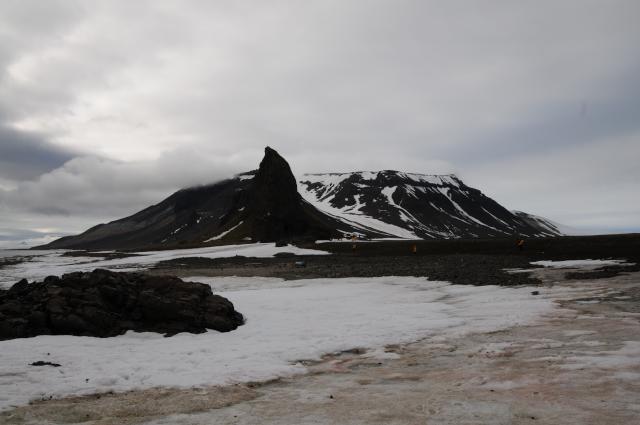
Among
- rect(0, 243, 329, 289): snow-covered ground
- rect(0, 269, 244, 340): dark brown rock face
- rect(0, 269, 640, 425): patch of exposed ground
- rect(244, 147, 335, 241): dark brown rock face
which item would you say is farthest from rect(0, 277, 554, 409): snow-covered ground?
rect(244, 147, 335, 241): dark brown rock face

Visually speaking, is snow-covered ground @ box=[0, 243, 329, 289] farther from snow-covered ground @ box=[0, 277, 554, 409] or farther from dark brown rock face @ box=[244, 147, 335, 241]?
snow-covered ground @ box=[0, 277, 554, 409]

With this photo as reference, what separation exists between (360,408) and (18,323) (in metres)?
12.5

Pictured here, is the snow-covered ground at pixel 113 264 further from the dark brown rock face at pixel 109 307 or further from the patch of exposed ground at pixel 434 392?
the patch of exposed ground at pixel 434 392

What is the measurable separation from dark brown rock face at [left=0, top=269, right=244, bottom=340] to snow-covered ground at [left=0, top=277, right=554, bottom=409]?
659 millimetres

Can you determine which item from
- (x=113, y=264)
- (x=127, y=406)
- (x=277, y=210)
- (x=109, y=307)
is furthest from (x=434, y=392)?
(x=277, y=210)

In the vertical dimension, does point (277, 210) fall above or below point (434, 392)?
above

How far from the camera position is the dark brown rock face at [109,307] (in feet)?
48.0

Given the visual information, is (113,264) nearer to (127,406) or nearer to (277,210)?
(277,210)

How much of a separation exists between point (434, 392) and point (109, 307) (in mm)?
12941

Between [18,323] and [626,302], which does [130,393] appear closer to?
[18,323]

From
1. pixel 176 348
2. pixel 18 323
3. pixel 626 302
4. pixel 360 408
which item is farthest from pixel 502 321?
pixel 18 323

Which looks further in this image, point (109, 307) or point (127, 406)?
point (109, 307)

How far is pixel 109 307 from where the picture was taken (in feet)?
54.1

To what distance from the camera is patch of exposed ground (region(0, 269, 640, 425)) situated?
7477 mm
